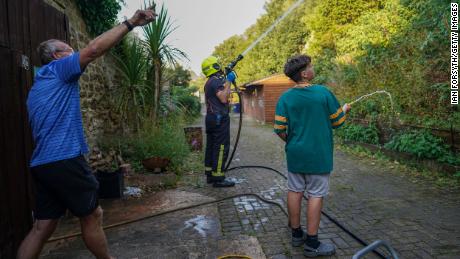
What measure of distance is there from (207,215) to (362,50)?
31.2 feet

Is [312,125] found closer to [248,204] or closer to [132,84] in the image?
[248,204]

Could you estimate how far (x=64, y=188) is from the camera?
8.06 feet

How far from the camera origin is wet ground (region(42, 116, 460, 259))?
3.30 meters

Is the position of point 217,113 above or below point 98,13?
below

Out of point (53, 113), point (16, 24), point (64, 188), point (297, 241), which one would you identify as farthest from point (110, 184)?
point (297, 241)

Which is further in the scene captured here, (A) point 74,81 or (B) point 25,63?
(B) point 25,63

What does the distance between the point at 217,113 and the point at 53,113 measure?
336 cm

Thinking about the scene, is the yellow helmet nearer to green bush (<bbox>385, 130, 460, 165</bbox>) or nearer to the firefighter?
the firefighter

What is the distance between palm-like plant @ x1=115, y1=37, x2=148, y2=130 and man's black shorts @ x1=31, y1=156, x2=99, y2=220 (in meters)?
→ 4.25

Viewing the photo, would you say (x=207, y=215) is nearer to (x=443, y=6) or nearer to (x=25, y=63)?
(x=25, y=63)

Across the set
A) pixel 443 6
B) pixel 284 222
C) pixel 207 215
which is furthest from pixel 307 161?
pixel 443 6

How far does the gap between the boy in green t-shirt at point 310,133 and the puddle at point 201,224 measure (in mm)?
1113

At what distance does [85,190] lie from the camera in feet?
8.26

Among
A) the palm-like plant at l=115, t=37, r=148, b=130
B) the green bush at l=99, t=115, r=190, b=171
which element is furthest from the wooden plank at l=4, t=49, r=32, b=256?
the palm-like plant at l=115, t=37, r=148, b=130
